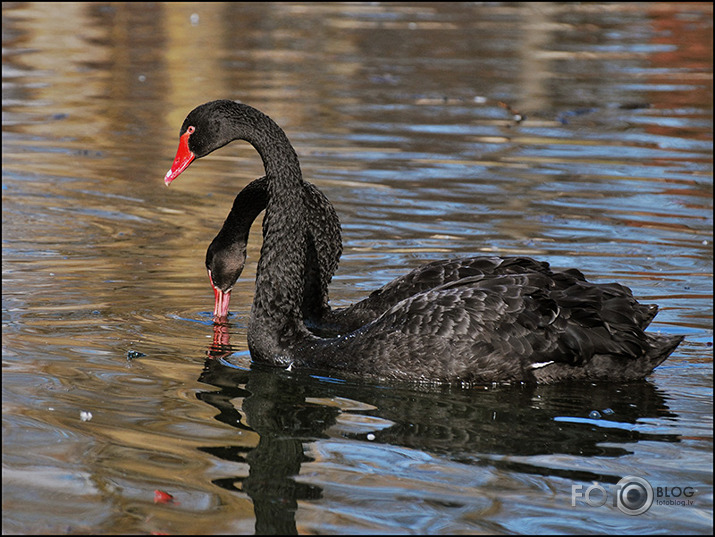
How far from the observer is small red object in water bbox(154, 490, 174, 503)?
4.06 metres

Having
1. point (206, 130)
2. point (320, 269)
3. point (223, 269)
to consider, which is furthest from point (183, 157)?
point (320, 269)

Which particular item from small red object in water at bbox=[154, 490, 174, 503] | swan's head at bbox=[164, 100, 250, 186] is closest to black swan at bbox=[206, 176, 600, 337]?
swan's head at bbox=[164, 100, 250, 186]

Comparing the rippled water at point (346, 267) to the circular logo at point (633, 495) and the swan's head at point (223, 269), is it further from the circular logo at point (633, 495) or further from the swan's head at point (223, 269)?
the swan's head at point (223, 269)

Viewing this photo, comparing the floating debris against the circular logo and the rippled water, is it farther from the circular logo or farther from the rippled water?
the circular logo

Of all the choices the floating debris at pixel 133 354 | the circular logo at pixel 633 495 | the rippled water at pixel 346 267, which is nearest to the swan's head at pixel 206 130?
the floating debris at pixel 133 354

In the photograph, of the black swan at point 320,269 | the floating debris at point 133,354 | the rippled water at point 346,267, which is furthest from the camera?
the black swan at point 320,269

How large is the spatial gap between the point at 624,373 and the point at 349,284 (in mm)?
2550

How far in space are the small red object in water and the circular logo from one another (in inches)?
63.1

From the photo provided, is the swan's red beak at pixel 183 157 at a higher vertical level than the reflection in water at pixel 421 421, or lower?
higher

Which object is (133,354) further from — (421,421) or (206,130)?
(421,421)

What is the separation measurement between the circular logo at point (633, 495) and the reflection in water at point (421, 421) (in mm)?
60

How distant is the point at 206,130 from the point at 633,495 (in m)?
2.97

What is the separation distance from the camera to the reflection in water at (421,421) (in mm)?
4320

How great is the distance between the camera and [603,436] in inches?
189
